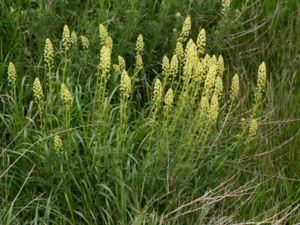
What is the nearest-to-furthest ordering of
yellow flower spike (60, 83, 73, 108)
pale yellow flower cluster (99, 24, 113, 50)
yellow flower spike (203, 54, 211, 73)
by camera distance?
yellow flower spike (60, 83, 73, 108) < yellow flower spike (203, 54, 211, 73) < pale yellow flower cluster (99, 24, 113, 50)

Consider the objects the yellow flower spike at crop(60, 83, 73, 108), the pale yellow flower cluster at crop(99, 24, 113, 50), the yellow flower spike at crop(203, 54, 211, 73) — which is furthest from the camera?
the pale yellow flower cluster at crop(99, 24, 113, 50)

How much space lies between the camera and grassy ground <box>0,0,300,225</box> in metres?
3.26

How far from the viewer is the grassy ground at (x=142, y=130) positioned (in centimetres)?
326

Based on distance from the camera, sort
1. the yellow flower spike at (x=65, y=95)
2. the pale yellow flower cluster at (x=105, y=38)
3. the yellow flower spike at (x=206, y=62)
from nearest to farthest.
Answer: the yellow flower spike at (x=65, y=95), the yellow flower spike at (x=206, y=62), the pale yellow flower cluster at (x=105, y=38)

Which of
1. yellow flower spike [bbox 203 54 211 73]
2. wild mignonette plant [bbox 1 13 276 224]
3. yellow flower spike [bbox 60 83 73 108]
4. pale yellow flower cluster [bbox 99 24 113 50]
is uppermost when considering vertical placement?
pale yellow flower cluster [bbox 99 24 113 50]

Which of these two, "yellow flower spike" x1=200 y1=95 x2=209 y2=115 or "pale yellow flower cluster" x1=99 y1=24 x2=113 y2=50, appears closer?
"yellow flower spike" x1=200 y1=95 x2=209 y2=115

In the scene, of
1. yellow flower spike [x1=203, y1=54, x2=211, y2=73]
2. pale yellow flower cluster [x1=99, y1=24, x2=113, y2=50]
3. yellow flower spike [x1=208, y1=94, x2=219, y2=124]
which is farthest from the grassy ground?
pale yellow flower cluster [x1=99, y1=24, x2=113, y2=50]

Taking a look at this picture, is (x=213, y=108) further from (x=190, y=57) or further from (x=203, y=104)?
(x=190, y=57)

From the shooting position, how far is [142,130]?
3551mm

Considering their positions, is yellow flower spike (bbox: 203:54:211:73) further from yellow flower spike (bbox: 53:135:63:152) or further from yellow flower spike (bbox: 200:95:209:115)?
yellow flower spike (bbox: 53:135:63:152)

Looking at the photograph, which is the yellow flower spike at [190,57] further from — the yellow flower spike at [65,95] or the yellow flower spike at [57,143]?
the yellow flower spike at [57,143]

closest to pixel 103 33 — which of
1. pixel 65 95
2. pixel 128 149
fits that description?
pixel 65 95

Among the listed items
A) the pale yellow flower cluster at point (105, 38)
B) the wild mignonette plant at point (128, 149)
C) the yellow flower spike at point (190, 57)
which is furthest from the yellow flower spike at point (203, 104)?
the pale yellow flower cluster at point (105, 38)

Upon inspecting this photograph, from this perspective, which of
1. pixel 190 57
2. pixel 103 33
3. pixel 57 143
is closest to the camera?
pixel 190 57
